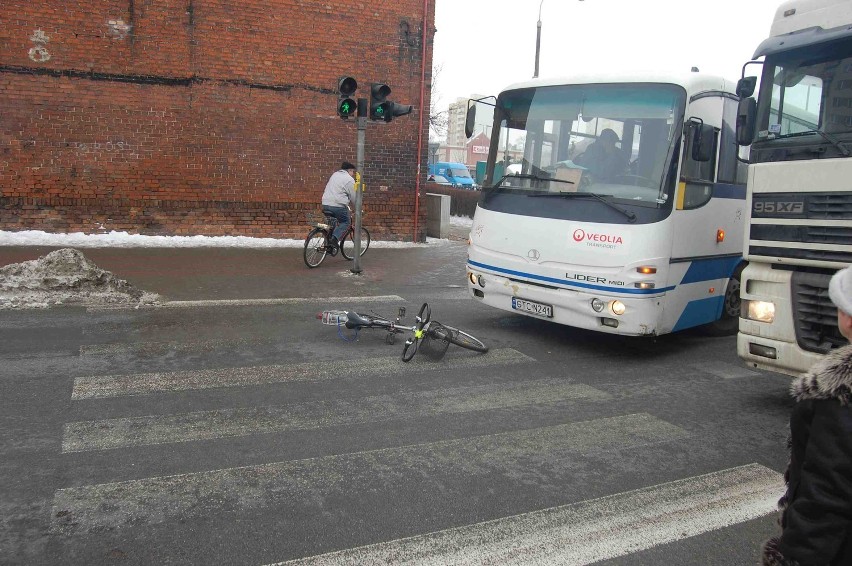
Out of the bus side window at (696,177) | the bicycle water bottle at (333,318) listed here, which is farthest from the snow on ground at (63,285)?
the bus side window at (696,177)

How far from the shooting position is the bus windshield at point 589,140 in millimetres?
6918

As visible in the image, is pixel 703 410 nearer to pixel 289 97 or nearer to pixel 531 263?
pixel 531 263

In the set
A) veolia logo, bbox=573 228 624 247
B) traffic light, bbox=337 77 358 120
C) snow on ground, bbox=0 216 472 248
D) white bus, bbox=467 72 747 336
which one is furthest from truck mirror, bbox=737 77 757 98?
snow on ground, bbox=0 216 472 248

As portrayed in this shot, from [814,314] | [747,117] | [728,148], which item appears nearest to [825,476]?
[814,314]

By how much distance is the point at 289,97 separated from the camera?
15500 millimetres

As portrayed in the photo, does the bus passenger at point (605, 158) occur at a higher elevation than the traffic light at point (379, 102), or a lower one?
lower

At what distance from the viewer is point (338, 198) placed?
12.9 metres

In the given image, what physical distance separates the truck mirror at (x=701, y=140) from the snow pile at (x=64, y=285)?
22.6 feet

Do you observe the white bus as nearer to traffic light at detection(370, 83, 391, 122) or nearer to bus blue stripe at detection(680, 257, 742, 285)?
bus blue stripe at detection(680, 257, 742, 285)

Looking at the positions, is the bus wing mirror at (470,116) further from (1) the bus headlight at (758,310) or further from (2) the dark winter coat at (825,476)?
(2) the dark winter coat at (825,476)

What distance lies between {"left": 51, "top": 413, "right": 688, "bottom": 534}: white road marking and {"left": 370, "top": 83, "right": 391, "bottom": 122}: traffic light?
7.95 meters

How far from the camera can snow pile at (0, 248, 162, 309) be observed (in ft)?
29.0

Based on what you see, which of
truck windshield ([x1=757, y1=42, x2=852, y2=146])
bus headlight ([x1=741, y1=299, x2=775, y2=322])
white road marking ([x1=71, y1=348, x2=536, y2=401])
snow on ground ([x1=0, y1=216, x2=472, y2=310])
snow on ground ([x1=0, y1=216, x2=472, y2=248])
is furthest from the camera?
snow on ground ([x1=0, y1=216, x2=472, y2=248])

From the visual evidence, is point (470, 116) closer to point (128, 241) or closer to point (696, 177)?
point (696, 177)
